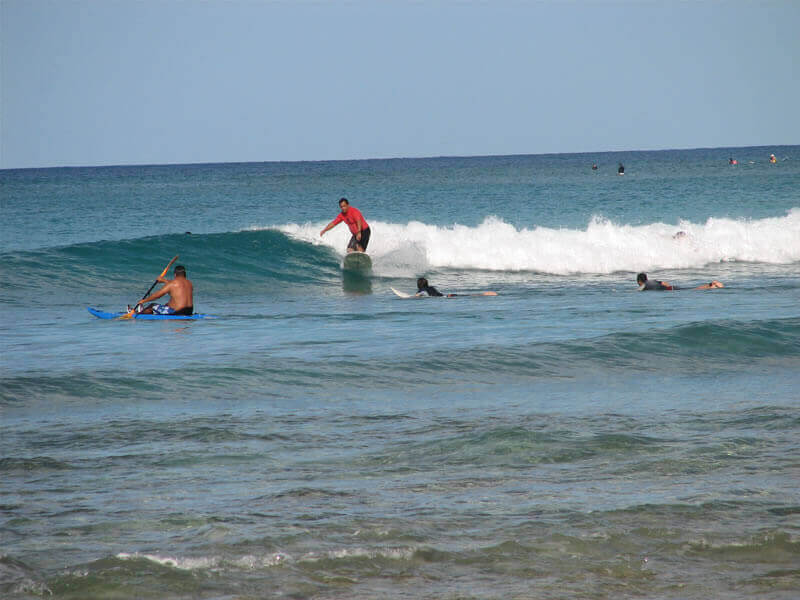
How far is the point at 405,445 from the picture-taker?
729 cm

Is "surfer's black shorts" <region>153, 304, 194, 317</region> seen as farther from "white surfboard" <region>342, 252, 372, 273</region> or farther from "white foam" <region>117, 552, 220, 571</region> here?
"white foam" <region>117, 552, 220, 571</region>

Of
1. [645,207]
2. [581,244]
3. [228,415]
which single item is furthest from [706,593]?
[645,207]

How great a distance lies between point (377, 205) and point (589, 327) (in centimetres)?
3889

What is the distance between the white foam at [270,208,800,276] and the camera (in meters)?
24.4

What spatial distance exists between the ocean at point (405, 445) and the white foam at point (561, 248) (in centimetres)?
461

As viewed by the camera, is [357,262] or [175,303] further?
[357,262]

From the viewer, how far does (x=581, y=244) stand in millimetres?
26422

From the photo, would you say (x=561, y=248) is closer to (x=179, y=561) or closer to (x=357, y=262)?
(x=357, y=262)

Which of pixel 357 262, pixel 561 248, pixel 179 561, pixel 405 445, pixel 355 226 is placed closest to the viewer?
pixel 179 561

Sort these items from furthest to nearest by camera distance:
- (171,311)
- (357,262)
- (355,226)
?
(357,262), (355,226), (171,311)

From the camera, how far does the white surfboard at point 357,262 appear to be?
22906 mm

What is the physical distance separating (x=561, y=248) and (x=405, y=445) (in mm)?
18961

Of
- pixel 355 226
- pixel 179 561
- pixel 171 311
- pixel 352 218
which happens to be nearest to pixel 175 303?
pixel 171 311

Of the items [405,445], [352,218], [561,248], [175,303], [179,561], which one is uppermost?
[352,218]
